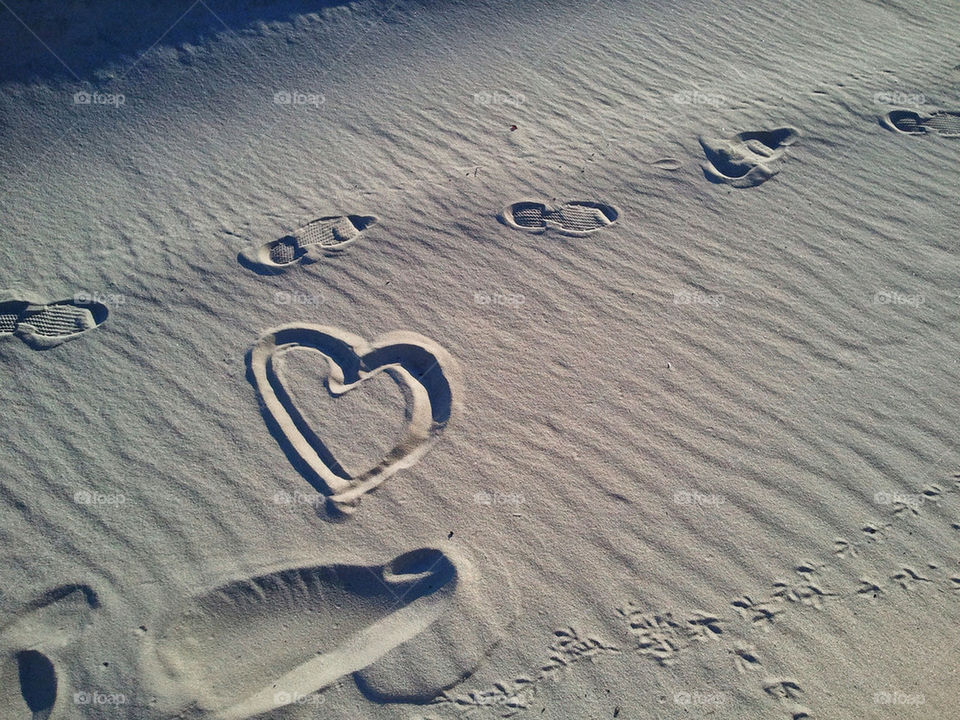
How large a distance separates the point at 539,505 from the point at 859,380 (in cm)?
252

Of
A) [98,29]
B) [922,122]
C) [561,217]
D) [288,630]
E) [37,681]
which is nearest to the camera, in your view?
[37,681]

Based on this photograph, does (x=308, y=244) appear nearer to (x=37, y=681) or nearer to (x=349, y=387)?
(x=349, y=387)

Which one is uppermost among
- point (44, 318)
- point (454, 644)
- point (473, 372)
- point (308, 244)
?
point (308, 244)

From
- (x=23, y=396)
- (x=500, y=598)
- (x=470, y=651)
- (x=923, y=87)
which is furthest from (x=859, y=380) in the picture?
(x=23, y=396)

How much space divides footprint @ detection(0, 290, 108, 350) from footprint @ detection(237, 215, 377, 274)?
49.8 inches

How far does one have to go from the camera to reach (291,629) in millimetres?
3918

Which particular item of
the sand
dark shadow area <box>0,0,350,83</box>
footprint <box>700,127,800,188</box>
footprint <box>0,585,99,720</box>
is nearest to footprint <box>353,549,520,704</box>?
the sand

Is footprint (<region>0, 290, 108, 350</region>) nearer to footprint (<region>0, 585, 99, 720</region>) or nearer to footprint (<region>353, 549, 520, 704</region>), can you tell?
footprint (<region>0, 585, 99, 720</region>)

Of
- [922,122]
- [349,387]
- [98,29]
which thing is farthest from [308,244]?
[922,122]

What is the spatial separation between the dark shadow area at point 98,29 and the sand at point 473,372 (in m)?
0.04

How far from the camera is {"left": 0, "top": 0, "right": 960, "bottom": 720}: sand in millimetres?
3787

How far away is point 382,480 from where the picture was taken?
4469 mm

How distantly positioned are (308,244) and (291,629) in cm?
327

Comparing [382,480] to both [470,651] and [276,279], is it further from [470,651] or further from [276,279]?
[276,279]
